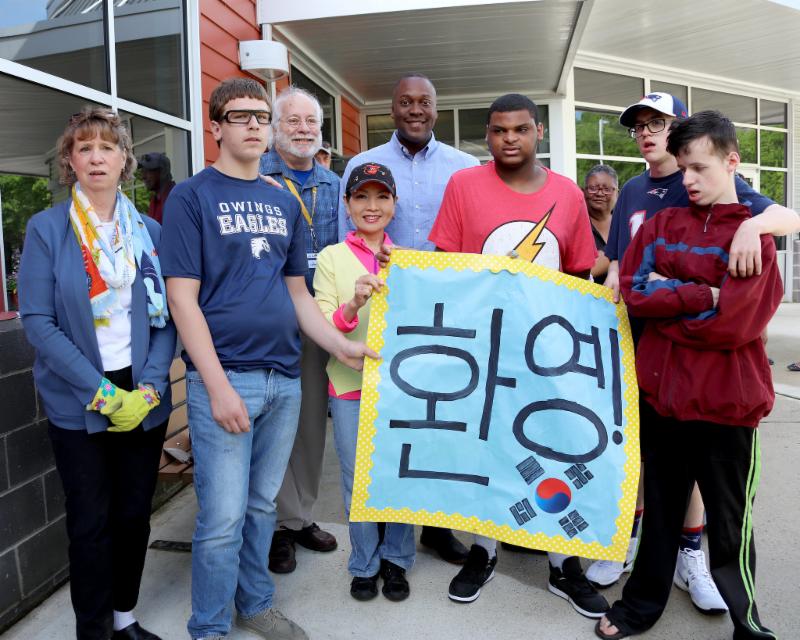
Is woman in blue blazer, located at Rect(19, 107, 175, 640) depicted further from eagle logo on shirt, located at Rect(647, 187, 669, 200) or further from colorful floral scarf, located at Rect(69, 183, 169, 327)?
eagle logo on shirt, located at Rect(647, 187, 669, 200)

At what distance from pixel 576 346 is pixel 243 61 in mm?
4370

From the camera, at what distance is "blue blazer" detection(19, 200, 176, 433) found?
6.48 feet

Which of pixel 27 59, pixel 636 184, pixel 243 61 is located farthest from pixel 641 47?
pixel 27 59

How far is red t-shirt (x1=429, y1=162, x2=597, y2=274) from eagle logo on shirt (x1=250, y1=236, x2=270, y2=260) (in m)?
0.75

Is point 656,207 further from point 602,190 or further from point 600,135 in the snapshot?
point 600,135

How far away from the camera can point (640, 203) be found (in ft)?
8.74

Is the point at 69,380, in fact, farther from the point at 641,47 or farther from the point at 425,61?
the point at 641,47

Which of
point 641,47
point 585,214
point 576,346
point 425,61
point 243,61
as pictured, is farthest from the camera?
point 641,47

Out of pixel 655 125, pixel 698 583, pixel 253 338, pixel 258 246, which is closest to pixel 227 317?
pixel 253 338

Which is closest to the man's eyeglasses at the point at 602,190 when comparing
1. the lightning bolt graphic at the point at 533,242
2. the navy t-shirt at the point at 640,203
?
the navy t-shirt at the point at 640,203

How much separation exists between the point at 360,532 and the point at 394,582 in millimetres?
268

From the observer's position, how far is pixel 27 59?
318 centimetres

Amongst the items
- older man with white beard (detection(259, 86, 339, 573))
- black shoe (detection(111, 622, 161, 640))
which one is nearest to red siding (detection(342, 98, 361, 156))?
older man with white beard (detection(259, 86, 339, 573))

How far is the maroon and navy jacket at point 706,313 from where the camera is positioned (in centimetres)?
201
